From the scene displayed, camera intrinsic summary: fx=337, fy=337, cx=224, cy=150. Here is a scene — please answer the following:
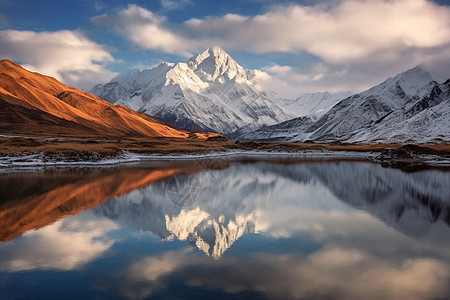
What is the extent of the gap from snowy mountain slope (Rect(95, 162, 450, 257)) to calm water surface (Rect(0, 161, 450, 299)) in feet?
0.30

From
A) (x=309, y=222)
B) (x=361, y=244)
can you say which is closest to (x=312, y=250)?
(x=361, y=244)

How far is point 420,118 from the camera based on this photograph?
192750 mm

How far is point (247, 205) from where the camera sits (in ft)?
80.0

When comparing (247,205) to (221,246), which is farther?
(247,205)

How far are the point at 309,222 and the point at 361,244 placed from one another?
14.4 feet

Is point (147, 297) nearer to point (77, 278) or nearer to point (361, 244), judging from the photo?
point (77, 278)

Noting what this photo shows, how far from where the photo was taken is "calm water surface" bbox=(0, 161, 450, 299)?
34.9ft

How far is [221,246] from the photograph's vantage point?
14.9 metres

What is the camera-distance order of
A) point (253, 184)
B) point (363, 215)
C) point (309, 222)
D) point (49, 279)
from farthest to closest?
point (253, 184), point (363, 215), point (309, 222), point (49, 279)

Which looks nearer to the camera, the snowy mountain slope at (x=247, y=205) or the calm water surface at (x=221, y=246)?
the calm water surface at (x=221, y=246)

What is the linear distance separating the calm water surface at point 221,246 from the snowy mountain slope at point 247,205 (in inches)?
3.6

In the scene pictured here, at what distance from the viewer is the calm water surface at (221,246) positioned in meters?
10.6

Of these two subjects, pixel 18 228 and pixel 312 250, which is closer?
pixel 312 250

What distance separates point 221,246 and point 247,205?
9.69 m
